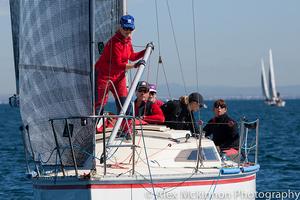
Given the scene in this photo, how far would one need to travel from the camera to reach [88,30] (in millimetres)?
11977

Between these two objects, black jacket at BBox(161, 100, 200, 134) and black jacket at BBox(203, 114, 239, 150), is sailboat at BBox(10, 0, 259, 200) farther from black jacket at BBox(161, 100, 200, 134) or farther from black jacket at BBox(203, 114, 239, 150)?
black jacket at BBox(161, 100, 200, 134)

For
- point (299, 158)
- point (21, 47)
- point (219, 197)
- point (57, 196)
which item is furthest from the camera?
point (299, 158)

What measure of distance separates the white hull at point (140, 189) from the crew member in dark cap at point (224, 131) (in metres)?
1.53

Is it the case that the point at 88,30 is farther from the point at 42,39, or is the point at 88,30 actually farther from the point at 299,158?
the point at 299,158

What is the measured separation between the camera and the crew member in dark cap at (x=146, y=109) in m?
14.0

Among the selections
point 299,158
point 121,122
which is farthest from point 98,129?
point 299,158

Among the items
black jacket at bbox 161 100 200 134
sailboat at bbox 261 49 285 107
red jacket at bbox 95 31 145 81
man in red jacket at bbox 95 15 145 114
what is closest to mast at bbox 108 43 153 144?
man in red jacket at bbox 95 15 145 114

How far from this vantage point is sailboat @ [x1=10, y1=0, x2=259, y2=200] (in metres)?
11.7

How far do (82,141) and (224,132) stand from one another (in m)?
3.32

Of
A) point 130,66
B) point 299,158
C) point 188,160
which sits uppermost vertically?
point 130,66

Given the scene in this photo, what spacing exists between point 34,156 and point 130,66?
6.77ft

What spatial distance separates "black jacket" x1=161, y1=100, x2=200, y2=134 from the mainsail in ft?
8.54

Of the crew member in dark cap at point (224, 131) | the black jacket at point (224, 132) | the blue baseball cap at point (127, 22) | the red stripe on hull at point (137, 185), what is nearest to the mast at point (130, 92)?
the blue baseball cap at point (127, 22)

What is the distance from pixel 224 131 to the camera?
14.6 m
